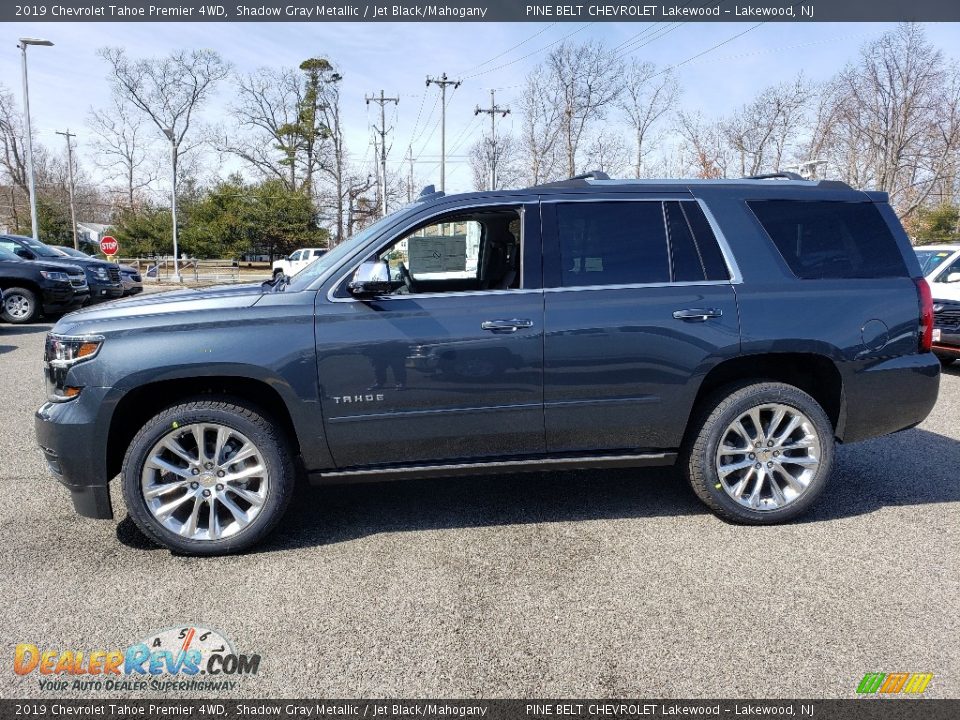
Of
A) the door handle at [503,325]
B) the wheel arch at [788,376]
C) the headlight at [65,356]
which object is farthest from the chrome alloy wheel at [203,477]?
the wheel arch at [788,376]

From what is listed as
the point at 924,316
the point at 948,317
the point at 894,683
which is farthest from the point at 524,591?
the point at 948,317

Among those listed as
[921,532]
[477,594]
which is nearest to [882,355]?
[921,532]

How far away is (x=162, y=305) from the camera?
3.58 metres

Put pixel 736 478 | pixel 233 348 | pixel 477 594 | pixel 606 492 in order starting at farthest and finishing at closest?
pixel 606 492 → pixel 736 478 → pixel 233 348 → pixel 477 594

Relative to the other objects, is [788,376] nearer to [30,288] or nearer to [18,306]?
[30,288]

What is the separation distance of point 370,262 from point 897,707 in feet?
9.81

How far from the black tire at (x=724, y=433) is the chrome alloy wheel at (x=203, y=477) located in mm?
2470

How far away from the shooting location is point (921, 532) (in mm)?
3752

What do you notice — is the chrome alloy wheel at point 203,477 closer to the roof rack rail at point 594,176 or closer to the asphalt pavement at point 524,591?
the asphalt pavement at point 524,591

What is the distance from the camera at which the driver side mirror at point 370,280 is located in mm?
3406

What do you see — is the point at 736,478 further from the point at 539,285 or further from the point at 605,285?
the point at 539,285

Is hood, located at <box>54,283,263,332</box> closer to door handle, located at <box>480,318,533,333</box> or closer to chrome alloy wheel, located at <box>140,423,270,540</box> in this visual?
chrome alloy wheel, located at <box>140,423,270,540</box>

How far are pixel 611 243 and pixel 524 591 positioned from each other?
1.98 metres

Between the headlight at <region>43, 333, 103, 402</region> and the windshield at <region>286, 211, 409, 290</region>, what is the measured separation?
1033mm
